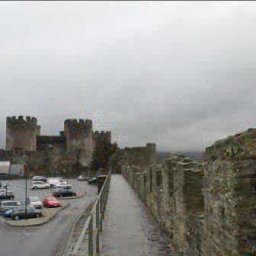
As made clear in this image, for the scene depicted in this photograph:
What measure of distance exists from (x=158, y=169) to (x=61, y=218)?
22.7 metres

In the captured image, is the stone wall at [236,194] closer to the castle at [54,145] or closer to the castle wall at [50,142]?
the castle at [54,145]

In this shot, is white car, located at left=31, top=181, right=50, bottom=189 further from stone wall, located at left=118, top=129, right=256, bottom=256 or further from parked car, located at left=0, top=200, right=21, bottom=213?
stone wall, located at left=118, top=129, right=256, bottom=256

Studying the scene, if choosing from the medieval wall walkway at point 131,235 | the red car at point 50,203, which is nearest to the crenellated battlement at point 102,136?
the red car at point 50,203

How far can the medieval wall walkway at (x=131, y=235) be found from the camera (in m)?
11.0

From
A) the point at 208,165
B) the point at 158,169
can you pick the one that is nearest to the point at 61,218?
the point at 158,169

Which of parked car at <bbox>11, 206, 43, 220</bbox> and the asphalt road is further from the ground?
parked car at <bbox>11, 206, 43, 220</bbox>

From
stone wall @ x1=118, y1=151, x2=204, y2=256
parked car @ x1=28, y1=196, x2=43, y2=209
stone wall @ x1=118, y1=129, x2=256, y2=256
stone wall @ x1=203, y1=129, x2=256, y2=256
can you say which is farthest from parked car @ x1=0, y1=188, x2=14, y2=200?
stone wall @ x1=203, y1=129, x2=256, y2=256

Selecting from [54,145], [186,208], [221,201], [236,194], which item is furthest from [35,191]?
[236,194]

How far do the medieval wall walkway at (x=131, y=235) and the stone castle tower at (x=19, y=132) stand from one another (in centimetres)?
6296

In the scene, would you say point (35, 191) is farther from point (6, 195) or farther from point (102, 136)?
point (102, 136)

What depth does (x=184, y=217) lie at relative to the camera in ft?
31.6

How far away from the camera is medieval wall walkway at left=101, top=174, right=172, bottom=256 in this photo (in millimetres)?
11031

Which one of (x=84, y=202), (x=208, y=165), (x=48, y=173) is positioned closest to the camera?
(x=208, y=165)

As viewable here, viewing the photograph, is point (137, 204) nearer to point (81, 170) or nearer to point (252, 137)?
point (252, 137)
